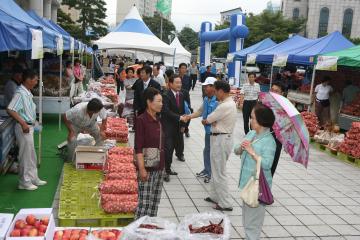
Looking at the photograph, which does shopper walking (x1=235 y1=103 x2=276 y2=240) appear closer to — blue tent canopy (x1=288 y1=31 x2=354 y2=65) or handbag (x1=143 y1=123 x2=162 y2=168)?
handbag (x1=143 y1=123 x2=162 y2=168)

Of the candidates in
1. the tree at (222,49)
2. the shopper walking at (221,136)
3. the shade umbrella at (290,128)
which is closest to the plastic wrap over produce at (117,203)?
the shopper walking at (221,136)

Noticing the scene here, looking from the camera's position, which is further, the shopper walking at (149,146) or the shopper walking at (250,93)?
the shopper walking at (250,93)

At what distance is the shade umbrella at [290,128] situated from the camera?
3.64 metres

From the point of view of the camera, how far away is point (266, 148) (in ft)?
12.3

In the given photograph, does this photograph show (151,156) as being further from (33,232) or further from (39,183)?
(39,183)

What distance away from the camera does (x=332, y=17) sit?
68.6 m

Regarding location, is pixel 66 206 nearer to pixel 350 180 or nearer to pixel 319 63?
pixel 350 180

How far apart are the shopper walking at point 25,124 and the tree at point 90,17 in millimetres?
38261

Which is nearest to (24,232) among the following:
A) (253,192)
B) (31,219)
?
(31,219)


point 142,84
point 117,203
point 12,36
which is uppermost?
point 12,36

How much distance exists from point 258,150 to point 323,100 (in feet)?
34.0

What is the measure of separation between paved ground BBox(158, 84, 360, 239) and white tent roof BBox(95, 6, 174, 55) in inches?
221

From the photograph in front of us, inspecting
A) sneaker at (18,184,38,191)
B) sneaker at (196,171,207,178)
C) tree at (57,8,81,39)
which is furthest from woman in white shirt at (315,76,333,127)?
tree at (57,8,81,39)

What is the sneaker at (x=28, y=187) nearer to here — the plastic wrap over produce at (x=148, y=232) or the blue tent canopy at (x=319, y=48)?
the plastic wrap over produce at (x=148, y=232)
